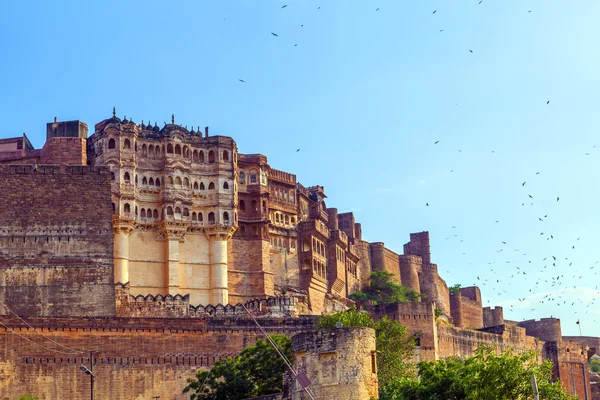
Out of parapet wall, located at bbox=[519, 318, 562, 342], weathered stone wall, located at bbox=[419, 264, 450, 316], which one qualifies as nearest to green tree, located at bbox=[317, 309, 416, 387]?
parapet wall, located at bbox=[519, 318, 562, 342]

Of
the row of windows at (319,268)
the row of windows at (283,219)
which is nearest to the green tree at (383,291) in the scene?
the row of windows at (319,268)

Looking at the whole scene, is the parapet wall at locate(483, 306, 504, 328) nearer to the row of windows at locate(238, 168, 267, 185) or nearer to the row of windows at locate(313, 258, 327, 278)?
the row of windows at locate(313, 258, 327, 278)

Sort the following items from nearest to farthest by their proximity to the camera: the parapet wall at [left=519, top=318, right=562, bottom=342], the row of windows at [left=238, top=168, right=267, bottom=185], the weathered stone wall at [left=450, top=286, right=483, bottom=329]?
the row of windows at [left=238, top=168, right=267, bottom=185], the parapet wall at [left=519, top=318, right=562, bottom=342], the weathered stone wall at [left=450, top=286, right=483, bottom=329]

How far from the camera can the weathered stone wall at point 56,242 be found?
5447cm

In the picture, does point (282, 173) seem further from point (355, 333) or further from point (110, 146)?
point (355, 333)

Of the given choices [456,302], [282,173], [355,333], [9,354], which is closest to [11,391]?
[9,354]

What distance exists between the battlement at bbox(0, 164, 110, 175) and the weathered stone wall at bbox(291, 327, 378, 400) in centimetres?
3154

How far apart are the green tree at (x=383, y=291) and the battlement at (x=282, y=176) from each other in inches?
376

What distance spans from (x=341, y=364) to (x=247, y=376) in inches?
549

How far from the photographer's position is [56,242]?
55875mm

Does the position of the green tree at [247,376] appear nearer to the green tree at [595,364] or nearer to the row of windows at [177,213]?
the row of windows at [177,213]

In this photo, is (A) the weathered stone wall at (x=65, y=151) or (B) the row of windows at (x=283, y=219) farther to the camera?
(B) the row of windows at (x=283, y=219)

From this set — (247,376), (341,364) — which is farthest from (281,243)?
(341,364)

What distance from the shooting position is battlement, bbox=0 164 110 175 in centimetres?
5694
